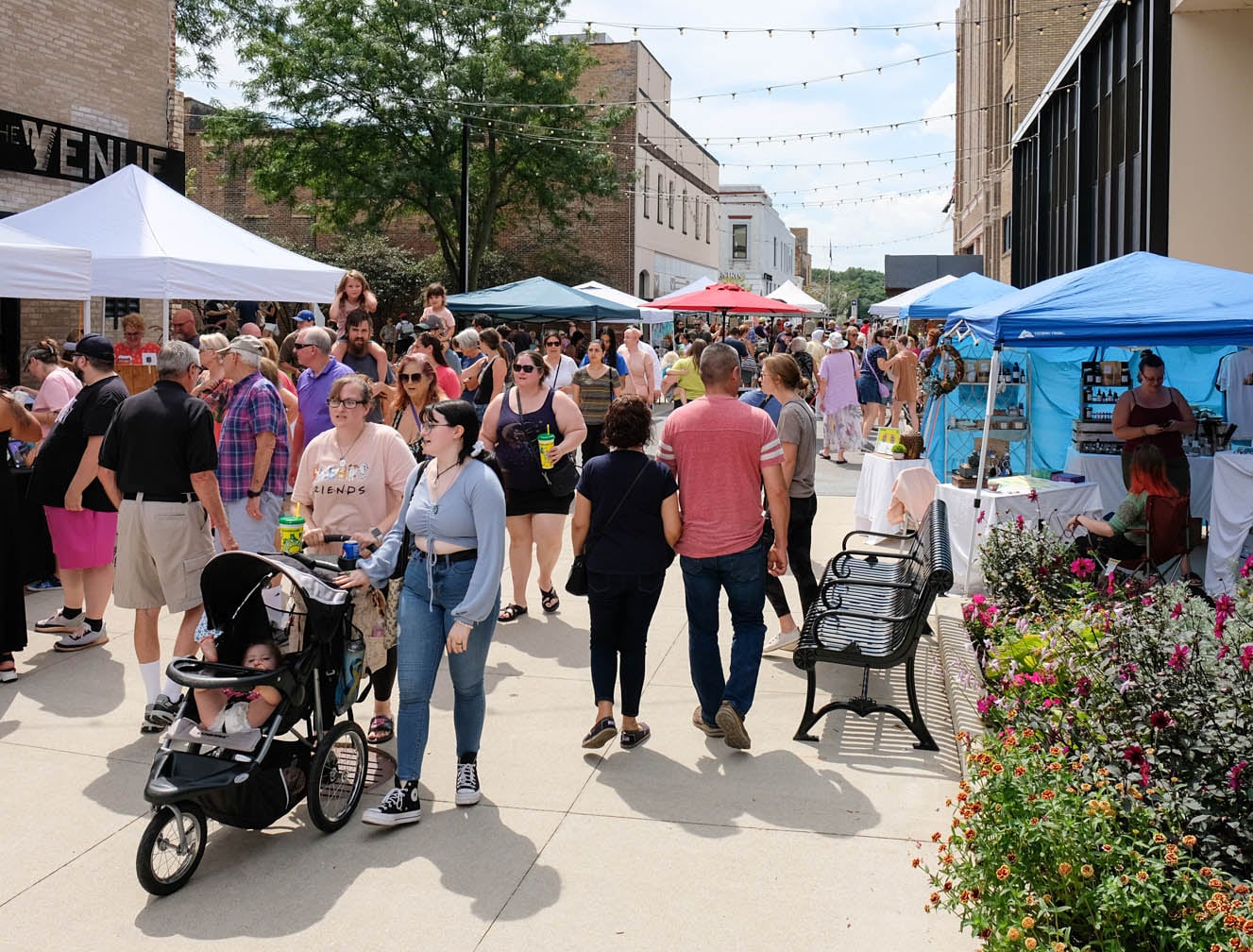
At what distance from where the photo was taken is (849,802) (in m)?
5.25

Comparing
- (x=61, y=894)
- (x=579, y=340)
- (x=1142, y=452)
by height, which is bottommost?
(x=61, y=894)

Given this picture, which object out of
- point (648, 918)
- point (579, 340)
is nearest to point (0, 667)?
point (648, 918)

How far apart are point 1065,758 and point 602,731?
101 inches

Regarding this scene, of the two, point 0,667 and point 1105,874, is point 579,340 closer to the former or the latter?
point 0,667

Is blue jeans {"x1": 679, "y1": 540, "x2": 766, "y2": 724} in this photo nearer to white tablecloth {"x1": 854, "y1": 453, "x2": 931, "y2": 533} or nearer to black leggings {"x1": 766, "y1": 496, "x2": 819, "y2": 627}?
black leggings {"x1": 766, "y1": 496, "x2": 819, "y2": 627}

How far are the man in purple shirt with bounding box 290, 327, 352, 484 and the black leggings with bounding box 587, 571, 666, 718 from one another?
281cm

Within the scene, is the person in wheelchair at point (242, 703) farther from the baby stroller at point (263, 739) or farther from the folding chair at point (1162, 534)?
the folding chair at point (1162, 534)

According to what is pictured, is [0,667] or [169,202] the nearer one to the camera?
[0,667]

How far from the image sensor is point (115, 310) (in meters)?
17.3

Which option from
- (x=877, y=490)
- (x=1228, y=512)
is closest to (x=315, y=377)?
(x=877, y=490)

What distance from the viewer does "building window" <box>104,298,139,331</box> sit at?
1712 centimetres

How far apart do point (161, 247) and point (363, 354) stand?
297cm

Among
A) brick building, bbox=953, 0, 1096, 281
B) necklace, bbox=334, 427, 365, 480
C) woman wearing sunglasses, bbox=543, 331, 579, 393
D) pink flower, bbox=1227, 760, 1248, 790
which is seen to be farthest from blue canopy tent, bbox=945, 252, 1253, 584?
brick building, bbox=953, 0, 1096, 281

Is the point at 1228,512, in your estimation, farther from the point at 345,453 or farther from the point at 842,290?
the point at 842,290
